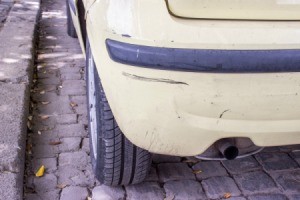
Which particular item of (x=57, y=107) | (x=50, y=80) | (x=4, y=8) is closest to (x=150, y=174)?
(x=57, y=107)

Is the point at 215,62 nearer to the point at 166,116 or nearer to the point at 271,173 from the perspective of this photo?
the point at 166,116

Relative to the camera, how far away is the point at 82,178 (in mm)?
2533

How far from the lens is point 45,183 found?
2.47m

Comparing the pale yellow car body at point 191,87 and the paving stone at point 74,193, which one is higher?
the pale yellow car body at point 191,87

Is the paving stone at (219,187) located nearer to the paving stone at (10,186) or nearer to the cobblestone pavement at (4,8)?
the paving stone at (10,186)

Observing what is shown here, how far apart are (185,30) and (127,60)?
9.8 inches

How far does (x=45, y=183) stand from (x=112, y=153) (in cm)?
54

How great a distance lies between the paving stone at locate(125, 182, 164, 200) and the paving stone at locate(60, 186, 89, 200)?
0.24m

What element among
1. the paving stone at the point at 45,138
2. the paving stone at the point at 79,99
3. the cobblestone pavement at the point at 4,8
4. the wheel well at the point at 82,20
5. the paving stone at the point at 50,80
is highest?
the wheel well at the point at 82,20

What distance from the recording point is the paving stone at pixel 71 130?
2996 millimetres

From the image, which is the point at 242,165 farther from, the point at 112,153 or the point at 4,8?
the point at 4,8

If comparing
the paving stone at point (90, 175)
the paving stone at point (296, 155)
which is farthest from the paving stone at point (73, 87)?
the paving stone at point (296, 155)

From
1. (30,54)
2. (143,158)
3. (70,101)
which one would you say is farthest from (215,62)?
(30,54)

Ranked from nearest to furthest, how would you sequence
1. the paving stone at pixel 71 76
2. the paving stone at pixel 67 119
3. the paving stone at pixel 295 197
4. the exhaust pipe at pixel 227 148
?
the exhaust pipe at pixel 227 148 → the paving stone at pixel 295 197 → the paving stone at pixel 67 119 → the paving stone at pixel 71 76
